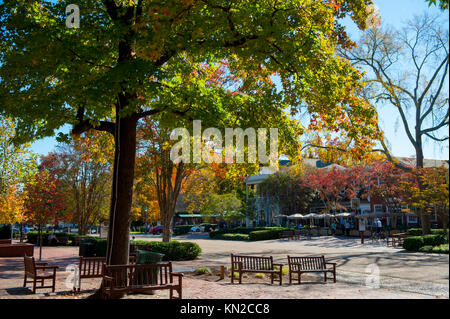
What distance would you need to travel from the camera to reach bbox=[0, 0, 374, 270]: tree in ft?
27.7

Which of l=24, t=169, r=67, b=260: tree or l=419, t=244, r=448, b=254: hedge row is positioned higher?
l=24, t=169, r=67, b=260: tree

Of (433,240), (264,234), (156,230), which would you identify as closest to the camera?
(433,240)

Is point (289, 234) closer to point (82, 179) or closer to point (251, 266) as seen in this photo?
point (82, 179)

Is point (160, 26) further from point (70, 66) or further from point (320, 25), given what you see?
point (320, 25)

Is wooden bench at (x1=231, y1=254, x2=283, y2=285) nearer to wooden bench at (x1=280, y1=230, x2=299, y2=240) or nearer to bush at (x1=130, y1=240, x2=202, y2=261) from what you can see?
bush at (x1=130, y1=240, x2=202, y2=261)

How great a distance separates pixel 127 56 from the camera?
9641 millimetres

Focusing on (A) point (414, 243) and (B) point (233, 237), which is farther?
(B) point (233, 237)

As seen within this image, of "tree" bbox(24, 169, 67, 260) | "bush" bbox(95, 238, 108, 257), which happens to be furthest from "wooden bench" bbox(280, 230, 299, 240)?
"tree" bbox(24, 169, 67, 260)

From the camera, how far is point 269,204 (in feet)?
180
